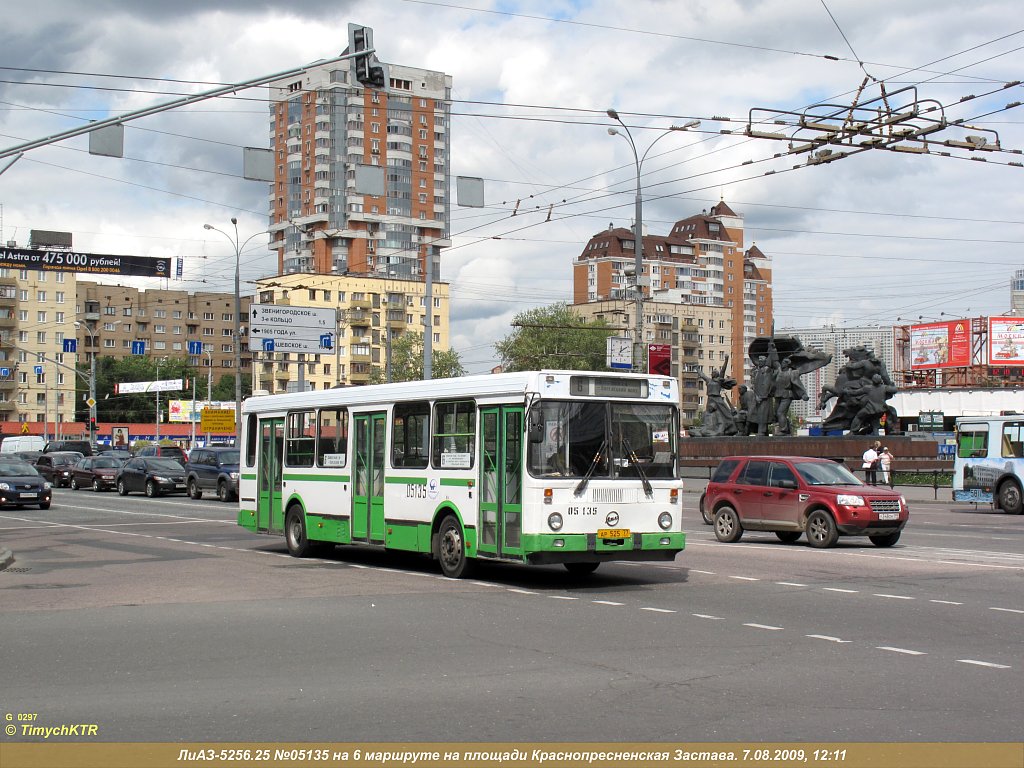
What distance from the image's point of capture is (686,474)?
5272cm

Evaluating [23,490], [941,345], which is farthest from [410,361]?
[23,490]

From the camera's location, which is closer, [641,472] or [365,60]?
[641,472]

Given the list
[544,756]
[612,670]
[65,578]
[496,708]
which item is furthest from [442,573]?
[544,756]

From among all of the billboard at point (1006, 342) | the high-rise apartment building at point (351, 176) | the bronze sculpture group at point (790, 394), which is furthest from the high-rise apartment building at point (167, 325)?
the bronze sculpture group at point (790, 394)

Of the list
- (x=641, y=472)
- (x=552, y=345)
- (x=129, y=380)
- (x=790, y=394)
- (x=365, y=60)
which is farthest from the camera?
(x=129, y=380)

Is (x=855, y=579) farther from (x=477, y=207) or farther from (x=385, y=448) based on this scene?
(x=477, y=207)

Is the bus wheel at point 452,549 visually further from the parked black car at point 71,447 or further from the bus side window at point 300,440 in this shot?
the parked black car at point 71,447

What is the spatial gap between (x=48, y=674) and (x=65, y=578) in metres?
8.04

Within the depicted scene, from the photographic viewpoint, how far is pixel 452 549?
1599 cm

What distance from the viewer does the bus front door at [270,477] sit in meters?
20.7

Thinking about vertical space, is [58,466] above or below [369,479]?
below

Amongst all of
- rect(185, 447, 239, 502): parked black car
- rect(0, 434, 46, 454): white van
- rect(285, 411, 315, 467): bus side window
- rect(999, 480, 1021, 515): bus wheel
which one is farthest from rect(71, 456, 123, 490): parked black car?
rect(999, 480, 1021, 515): bus wheel

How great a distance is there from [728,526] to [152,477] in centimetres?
2868

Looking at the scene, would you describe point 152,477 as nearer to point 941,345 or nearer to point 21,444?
point 21,444
